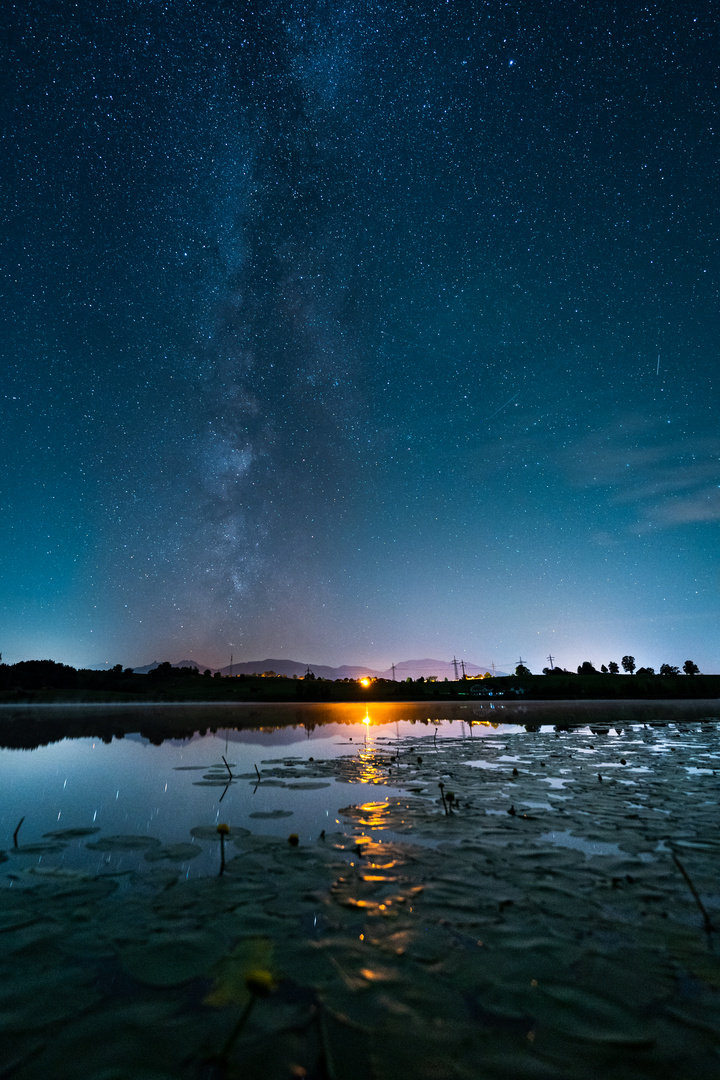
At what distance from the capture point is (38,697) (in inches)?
3029

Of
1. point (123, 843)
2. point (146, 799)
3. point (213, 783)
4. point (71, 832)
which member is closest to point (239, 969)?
point (123, 843)

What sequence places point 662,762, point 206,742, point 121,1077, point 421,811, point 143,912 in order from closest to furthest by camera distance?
point 121,1077 → point 143,912 → point 421,811 → point 662,762 → point 206,742

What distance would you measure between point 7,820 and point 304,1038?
24.2ft

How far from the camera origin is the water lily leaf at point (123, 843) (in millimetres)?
5496

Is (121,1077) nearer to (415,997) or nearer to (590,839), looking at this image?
(415,997)

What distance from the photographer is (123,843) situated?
5660 millimetres

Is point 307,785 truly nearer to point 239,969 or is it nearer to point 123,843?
point 123,843

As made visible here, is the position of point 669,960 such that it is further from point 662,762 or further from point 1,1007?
point 662,762

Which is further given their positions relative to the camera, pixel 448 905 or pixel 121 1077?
pixel 448 905

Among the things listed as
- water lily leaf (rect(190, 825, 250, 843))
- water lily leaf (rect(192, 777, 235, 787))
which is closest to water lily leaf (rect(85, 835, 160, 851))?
water lily leaf (rect(190, 825, 250, 843))

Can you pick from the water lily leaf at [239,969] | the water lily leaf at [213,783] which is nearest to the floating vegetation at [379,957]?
the water lily leaf at [239,969]

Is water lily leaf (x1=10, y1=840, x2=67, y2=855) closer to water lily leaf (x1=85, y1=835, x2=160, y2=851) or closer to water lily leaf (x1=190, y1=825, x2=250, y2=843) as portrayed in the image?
water lily leaf (x1=85, y1=835, x2=160, y2=851)

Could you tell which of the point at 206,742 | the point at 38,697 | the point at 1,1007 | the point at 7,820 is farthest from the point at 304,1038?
Answer: the point at 38,697

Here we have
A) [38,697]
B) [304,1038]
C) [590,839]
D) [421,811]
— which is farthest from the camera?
[38,697]
